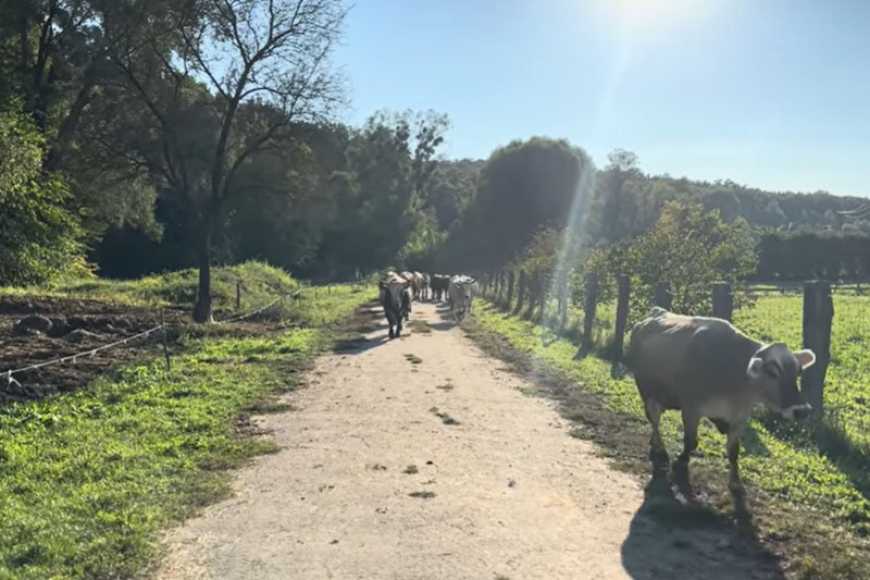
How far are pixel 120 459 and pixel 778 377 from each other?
6.02 metres

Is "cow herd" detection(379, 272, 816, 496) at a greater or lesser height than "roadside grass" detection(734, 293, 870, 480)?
greater

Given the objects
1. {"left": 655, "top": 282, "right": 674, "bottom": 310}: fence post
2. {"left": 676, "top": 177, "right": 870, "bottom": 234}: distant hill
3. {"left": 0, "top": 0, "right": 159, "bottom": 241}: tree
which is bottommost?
{"left": 655, "top": 282, "right": 674, "bottom": 310}: fence post

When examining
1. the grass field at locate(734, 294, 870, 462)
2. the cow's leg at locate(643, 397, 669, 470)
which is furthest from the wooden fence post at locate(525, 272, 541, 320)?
the cow's leg at locate(643, 397, 669, 470)

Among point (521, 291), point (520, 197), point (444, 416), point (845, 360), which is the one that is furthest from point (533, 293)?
point (520, 197)

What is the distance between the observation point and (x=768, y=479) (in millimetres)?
6898

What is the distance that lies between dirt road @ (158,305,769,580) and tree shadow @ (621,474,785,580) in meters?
0.02

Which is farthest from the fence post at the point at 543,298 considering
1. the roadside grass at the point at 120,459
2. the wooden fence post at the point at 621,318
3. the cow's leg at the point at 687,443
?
the cow's leg at the point at 687,443

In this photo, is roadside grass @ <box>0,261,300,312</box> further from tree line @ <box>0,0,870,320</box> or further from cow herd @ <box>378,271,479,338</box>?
cow herd @ <box>378,271,479,338</box>

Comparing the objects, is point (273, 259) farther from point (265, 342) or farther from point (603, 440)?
point (603, 440)

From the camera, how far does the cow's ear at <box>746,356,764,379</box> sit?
5973 mm

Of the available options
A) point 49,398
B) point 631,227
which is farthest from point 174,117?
point 631,227

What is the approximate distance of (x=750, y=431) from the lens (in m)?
8.74

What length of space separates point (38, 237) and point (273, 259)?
1590 inches

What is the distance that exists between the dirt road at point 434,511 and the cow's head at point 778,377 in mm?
1239
